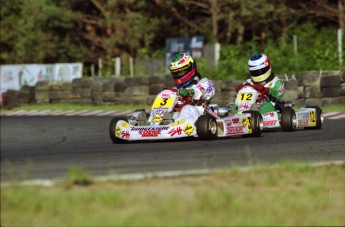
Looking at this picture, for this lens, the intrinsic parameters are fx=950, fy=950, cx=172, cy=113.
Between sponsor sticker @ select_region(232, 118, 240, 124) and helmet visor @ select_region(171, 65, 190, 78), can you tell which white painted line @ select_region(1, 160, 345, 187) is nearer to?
sponsor sticker @ select_region(232, 118, 240, 124)

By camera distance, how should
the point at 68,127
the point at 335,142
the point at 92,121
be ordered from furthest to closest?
1. the point at 92,121
2. the point at 68,127
3. the point at 335,142

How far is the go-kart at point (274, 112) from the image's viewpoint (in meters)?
12.1

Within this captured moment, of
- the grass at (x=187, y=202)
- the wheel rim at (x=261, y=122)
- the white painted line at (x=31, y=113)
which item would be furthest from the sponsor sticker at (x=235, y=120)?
the white painted line at (x=31, y=113)

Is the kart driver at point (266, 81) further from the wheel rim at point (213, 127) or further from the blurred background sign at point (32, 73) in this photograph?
the blurred background sign at point (32, 73)

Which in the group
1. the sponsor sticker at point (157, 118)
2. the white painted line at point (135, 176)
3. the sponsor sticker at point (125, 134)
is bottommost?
the white painted line at point (135, 176)

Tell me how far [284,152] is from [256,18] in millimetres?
19282

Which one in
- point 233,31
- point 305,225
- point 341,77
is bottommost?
point 305,225

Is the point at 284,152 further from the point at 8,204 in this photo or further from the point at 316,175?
the point at 8,204

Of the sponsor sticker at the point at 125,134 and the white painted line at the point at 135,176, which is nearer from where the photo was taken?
the white painted line at the point at 135,176

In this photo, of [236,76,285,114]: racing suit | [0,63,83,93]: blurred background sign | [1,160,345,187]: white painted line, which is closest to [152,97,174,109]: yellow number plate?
[236,76,285,114]: racing suit

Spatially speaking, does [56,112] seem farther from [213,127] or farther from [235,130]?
[213,127]

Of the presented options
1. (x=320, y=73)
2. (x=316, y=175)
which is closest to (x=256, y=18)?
(x=320, y=73)

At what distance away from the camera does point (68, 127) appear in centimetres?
1504

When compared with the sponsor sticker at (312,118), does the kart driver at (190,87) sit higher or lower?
higher
